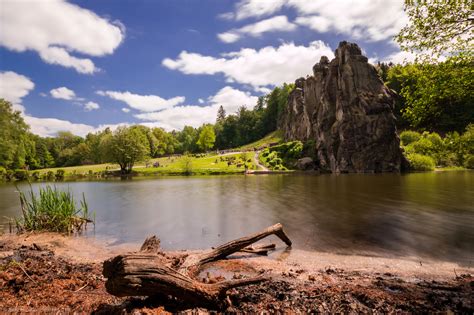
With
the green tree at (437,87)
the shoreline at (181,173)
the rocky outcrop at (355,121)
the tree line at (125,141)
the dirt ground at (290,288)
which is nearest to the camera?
the dirt ground at (290,288)

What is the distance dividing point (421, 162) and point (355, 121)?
20.2m

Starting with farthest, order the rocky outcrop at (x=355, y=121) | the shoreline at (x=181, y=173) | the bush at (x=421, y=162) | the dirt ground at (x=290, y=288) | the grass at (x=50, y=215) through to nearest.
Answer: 1. the rocky outcrop at (x=355, y=121)
2. the shoreline at (x=181, y=173)
3. the bush at (x=421, y=162)
4. the grass at (x=50, y=215)
5. the dirt ground at (x=290, y=288)

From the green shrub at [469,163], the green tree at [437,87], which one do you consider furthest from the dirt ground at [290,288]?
the green shrub at [469,163]

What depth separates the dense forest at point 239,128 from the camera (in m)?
12.0

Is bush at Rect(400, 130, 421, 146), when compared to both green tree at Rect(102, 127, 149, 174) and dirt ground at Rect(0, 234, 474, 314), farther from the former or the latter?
dirt ground at Rect(0, 234, 474, 314)

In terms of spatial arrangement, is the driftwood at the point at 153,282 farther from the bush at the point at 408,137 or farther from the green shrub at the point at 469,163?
the bush at the point at 408,137

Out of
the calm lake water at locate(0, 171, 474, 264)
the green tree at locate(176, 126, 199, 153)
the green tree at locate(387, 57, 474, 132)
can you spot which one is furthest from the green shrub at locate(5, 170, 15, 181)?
the green tree at locate(387, 57, 474, 132)

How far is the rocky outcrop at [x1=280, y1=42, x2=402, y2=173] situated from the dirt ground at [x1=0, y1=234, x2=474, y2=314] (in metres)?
72.4

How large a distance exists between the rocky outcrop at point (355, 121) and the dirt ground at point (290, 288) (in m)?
72.4

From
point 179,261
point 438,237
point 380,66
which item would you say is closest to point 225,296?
point 179,261

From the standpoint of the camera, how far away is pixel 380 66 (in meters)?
159

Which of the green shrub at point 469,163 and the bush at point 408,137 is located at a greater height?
the bush at point 408,137

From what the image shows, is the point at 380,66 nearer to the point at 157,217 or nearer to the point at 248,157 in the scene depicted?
the point at 248,157

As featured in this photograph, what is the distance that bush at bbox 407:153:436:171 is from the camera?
7444 centimetres
